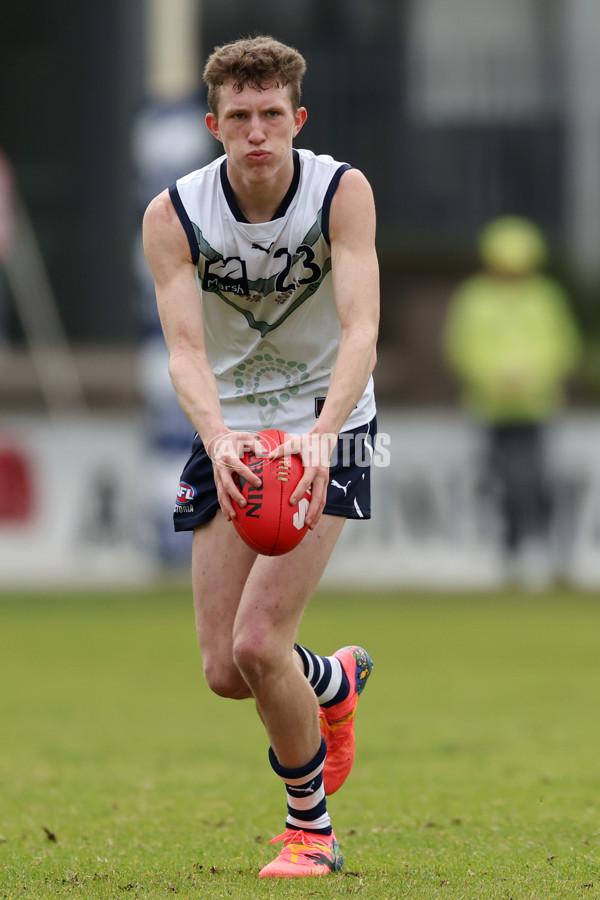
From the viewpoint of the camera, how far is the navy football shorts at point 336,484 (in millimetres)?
5480

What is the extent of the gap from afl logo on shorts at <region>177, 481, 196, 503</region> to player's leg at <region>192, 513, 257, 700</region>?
0.11m

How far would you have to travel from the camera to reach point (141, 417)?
51.4 feet

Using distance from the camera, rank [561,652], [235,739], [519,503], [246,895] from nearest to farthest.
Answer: [246,895]
[235,739]
[561,652]
[519,503]

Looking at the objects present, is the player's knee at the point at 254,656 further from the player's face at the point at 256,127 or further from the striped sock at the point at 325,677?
the player's face at the point at 256,127

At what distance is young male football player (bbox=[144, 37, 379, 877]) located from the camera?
516cm

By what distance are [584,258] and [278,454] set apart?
738 inches

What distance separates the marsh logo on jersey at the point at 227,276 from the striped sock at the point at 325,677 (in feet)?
3.86

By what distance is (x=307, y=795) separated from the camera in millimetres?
5359

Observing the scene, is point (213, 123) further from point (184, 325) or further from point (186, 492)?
point (186, 492)

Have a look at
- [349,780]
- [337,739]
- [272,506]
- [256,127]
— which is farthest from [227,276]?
[349,780]

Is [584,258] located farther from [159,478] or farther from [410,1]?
[159,478]

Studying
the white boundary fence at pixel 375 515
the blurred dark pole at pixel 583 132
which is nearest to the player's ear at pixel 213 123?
the white boundary fence at pixel 375 515

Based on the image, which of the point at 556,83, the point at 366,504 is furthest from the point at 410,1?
the point at 366,504

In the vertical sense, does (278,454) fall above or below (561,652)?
above
